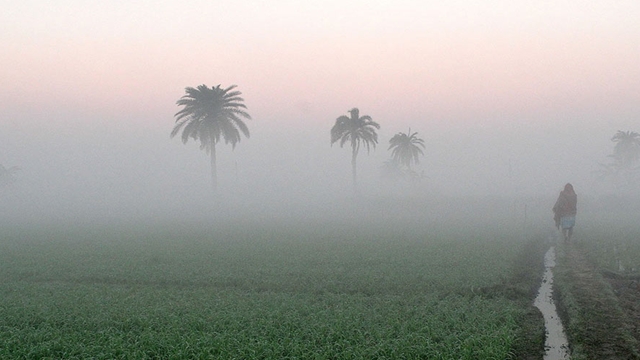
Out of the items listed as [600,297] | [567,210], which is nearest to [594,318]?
[600,297]

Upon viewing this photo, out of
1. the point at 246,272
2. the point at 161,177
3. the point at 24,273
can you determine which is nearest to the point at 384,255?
the point at 246,272

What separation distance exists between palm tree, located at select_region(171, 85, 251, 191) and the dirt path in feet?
152

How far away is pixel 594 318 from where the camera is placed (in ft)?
41.0

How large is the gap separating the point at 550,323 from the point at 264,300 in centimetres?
908

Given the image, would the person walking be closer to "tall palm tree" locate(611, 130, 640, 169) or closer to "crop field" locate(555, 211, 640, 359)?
"crop field" locate(555, 211, 640, 359)

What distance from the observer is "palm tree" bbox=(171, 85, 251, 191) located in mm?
55594

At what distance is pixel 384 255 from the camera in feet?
76.3

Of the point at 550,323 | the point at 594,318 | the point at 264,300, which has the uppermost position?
the point at 264,300

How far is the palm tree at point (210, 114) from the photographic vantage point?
55.6 metres

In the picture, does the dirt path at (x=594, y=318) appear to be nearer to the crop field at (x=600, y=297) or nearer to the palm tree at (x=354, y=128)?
the crop field at (x=600, y=297)

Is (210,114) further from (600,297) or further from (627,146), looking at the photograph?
(627,146)

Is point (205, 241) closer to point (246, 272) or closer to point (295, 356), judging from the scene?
point (246, 272)

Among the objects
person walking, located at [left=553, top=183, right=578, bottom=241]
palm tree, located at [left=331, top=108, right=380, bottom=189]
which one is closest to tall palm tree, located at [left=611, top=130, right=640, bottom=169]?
palm tree, located at [left=331, top=108, right=380, bottom=189]

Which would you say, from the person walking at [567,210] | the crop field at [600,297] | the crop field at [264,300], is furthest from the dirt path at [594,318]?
the person walking at [567,210]
